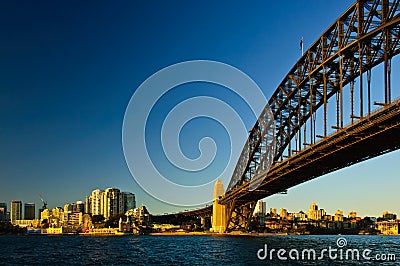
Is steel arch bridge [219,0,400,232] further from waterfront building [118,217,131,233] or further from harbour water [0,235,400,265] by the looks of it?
waterfront building [118,217,131,233]

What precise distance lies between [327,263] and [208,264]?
906 centimetres

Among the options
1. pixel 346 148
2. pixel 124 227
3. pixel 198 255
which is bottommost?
pixel 124 227

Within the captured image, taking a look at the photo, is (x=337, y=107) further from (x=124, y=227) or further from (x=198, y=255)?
(x=124, y=227)

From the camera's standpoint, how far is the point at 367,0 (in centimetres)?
4453

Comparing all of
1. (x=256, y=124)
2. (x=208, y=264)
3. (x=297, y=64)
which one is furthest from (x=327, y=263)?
(x=256, y=124)

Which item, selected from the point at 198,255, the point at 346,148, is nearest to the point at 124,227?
the point at 198,255

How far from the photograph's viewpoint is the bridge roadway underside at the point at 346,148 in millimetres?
38438

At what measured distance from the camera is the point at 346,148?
149 ft

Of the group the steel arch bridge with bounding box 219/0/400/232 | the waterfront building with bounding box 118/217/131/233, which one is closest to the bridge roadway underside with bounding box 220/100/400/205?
the steel arch bridge with bounding box 219/0/400/232

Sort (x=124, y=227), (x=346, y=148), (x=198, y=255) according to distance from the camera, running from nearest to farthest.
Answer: (x=346, y=148), (x=198, y=255), (x=124, y=227)

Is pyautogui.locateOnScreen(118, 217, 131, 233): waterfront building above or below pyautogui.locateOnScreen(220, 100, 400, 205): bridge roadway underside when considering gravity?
below

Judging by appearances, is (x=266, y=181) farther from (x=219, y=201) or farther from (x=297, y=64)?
(x=219, y=201)

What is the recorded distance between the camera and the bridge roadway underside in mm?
38438

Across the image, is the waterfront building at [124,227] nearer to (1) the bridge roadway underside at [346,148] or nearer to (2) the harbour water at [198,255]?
(2) the harbour water at [198,255]
